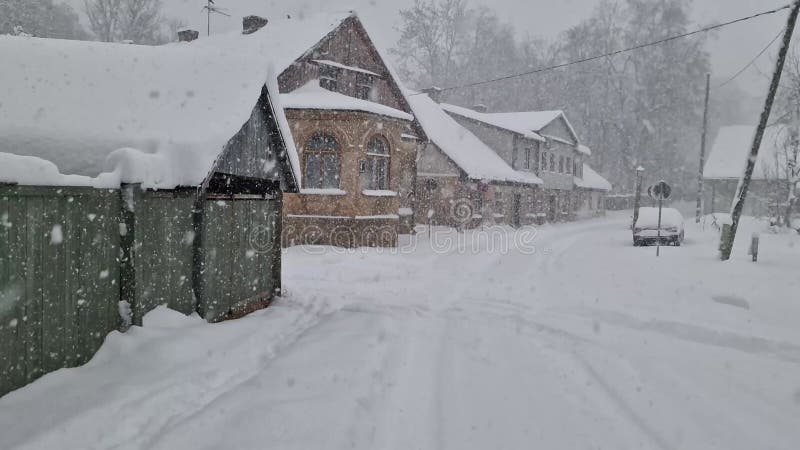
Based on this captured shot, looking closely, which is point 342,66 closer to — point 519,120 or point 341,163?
point 341,163

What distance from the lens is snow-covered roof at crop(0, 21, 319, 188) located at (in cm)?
523

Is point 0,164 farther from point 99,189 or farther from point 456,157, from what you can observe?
point 456,157

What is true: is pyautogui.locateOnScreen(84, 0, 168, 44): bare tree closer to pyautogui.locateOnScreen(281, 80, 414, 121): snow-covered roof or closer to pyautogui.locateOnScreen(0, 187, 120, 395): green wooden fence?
pyautogui.locateOnScreen(281, 80, 414, 121): snow-covered roof

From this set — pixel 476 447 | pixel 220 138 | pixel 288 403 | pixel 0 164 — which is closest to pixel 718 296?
pixel 476 447

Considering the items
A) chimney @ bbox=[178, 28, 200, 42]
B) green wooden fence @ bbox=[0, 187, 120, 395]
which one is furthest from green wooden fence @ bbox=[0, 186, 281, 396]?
chimney @ bbox=[178, 28, 200, 42]

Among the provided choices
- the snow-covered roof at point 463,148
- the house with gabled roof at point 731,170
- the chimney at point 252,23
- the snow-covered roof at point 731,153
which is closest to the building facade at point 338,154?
the snow-covered roof at point 463,148

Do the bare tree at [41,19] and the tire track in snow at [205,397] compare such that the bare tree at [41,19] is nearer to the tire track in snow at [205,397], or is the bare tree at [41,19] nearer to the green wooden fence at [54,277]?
the green wooden fence at [54,277]

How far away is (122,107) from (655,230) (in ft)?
63.2

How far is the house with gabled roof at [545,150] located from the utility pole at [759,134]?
1692cm

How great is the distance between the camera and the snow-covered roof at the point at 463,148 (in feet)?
77.7

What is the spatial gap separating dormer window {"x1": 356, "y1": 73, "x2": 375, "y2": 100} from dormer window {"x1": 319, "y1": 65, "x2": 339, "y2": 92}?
915mm

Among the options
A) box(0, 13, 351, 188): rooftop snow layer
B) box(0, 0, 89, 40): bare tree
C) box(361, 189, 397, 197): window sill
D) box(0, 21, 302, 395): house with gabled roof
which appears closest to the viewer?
box(0, 21, 302, 395): house with gabled roof

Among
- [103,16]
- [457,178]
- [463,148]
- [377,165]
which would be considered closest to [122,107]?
[377,165]

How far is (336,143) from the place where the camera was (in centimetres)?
1634
